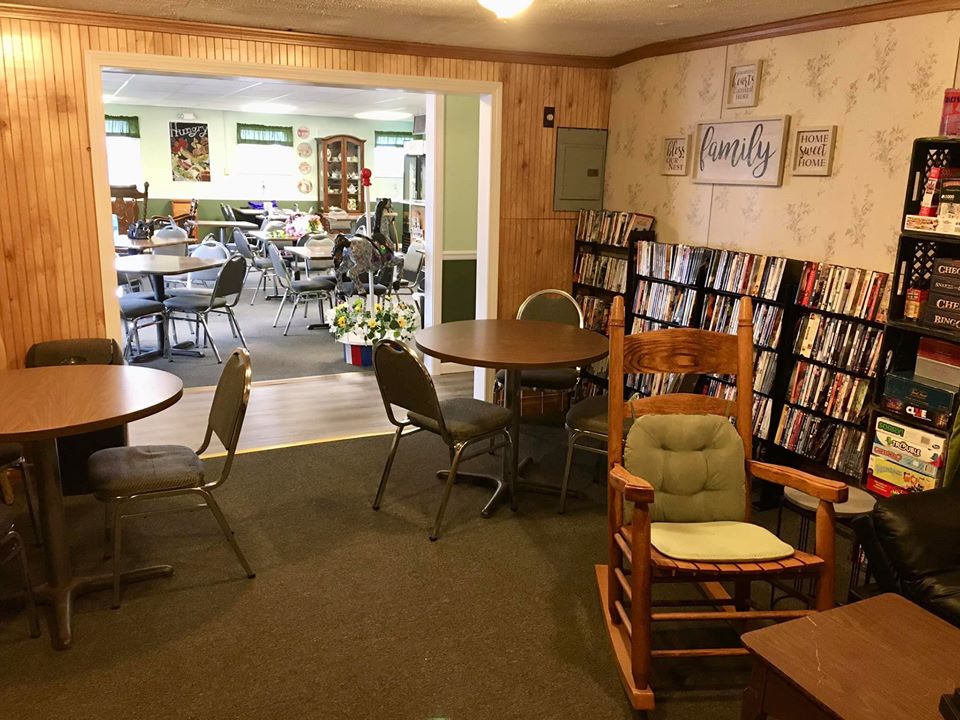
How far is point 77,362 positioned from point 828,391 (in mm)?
3544

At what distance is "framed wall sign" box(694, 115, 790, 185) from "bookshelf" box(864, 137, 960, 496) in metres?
0.93

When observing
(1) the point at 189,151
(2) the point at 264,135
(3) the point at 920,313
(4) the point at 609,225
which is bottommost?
(3) the point at 920,313

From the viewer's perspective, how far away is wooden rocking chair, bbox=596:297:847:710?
2277 millimetres

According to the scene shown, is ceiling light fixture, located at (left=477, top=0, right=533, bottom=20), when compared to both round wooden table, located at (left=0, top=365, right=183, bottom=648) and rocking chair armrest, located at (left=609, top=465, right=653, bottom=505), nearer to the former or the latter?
rocking chair armrest, located at (left=609, top=465, right=653, bottom=505)

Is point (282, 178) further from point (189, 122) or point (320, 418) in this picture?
point (320, 418)

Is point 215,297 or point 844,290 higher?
point 844,290

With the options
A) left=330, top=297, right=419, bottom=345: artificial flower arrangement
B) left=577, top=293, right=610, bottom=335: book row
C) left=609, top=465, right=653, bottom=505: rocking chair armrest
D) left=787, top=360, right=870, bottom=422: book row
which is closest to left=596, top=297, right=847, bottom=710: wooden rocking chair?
left=609, top=465, right=653, bottom=505: rocking chair armrest

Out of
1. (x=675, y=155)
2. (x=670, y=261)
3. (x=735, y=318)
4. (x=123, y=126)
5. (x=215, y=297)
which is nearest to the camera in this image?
(x=735, y=318)

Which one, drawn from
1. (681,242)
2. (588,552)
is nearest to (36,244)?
(588,552)

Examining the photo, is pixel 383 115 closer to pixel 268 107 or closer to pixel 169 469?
pixel 268 107

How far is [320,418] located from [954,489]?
3.51 meters

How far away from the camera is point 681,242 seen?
15.1 ft

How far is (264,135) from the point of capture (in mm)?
13500

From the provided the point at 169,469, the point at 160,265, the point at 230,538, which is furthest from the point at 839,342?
the point at 160,265
